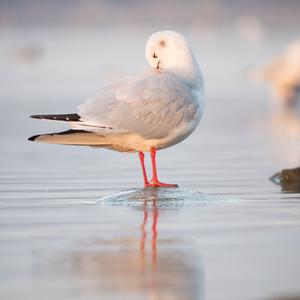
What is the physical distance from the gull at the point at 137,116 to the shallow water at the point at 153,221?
1.43 ft

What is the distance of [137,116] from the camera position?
987cm

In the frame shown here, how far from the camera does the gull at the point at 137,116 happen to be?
9.75 m

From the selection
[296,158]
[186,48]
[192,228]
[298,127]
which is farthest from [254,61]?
[192,228]

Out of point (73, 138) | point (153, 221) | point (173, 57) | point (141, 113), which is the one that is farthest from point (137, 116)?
point (153, 221)

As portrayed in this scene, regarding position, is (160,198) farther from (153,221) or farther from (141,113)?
(153,221)

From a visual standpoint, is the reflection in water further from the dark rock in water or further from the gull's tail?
the dark rock in water

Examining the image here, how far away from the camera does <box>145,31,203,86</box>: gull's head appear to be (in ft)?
33.8

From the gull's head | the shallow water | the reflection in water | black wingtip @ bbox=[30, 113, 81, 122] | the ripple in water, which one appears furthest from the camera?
the gull's head

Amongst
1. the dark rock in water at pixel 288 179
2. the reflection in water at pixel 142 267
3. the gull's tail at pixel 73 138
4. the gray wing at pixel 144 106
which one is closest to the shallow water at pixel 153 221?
the reflection in water at pixel 142 267

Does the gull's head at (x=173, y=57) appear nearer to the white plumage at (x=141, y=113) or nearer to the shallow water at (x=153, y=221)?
the white plumage at (x=141, y=113)

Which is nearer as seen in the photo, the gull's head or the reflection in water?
the reflection in water

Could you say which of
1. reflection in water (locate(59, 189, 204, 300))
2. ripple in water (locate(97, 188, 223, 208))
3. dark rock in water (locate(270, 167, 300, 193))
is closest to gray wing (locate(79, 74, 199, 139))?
ripple in water (locate(97, 188, 223, 208))

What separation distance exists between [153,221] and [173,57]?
2.31m

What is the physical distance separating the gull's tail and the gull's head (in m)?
0.88
